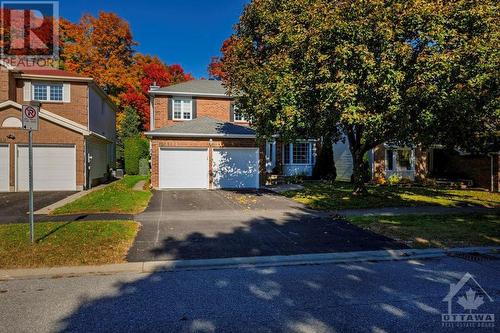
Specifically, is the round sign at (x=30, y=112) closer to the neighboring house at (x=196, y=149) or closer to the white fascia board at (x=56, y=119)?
the neighboring house at (x=196, y=149)

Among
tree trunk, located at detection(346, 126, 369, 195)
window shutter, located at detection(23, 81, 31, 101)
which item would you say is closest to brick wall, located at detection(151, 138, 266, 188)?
tree trunk, located at detection(346, 126, 369, 195)

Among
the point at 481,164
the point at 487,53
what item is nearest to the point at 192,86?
the point at 487,53

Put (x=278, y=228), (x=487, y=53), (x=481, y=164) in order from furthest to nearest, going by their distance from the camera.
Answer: (x=481, y=164), (x=487, y=53), (x=278, y=228)

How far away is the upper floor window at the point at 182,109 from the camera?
79.3 feet

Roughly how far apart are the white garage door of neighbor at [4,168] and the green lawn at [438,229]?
18112 mm

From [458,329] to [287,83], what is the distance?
9728 millimetres

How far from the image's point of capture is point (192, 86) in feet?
84.3

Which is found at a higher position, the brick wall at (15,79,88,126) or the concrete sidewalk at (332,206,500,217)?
the brick wall at (15,79,88,126)

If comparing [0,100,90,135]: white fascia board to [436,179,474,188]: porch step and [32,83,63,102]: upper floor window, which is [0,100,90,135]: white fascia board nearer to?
[32,83,63,102]: upper floor window

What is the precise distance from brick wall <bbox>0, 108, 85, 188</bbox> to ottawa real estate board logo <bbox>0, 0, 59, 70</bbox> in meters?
17.4

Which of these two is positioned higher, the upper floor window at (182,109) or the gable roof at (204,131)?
the upper floor window at (182,109)

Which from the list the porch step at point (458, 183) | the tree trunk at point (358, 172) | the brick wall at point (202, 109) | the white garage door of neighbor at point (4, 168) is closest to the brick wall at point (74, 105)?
the white garage door of neighbor at point (4, 168)

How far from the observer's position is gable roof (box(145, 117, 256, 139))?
64.9 ft

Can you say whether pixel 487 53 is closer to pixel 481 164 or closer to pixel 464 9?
pixel 464 9
